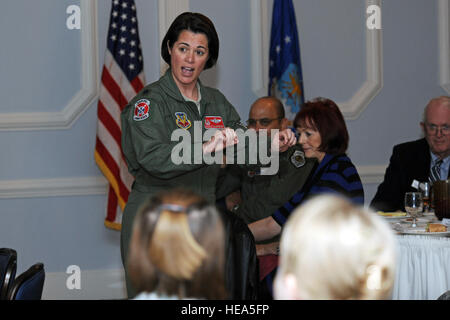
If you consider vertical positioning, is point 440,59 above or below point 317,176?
above

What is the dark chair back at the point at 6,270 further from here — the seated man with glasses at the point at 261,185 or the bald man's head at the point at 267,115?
the bald man's head at the point at 267,115

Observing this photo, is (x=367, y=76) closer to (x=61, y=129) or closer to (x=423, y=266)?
(x=61, y=129)

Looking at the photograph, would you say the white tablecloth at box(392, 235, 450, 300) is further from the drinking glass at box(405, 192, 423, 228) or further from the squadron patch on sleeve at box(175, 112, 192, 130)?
the squadron patch on sleeve at box(175, 112, 192, 130)

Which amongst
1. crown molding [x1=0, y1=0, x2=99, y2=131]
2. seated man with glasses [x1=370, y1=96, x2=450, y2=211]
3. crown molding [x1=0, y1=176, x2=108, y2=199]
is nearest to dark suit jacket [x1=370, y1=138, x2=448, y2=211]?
seated man with glasses [x1=370, y1=96, x2=450, y2=211]

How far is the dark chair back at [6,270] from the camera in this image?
179cm

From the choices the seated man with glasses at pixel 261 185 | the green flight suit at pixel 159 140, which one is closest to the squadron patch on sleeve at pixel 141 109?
the green flight suit at pixel 159 140

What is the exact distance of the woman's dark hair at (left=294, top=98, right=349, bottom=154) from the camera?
316 cm

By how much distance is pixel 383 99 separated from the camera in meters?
5.50

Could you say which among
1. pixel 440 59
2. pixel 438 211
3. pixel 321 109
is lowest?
pixel 438 211

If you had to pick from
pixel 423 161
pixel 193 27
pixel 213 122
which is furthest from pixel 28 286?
pixel 423 161

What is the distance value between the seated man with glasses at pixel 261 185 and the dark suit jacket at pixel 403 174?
842 millimetres

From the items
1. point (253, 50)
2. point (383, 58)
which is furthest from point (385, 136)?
point (253, 50)
